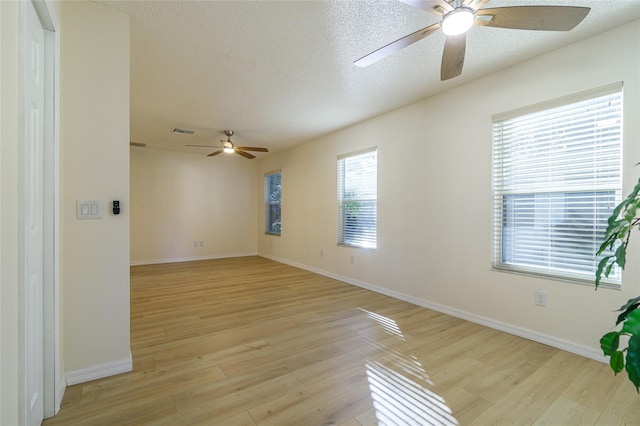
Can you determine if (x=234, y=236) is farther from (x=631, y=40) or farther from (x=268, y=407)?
(x=631, y=40)

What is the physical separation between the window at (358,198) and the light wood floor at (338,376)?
1.35 m

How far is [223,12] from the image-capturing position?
6.38 feet

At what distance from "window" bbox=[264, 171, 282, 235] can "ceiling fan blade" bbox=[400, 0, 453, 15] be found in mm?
5188

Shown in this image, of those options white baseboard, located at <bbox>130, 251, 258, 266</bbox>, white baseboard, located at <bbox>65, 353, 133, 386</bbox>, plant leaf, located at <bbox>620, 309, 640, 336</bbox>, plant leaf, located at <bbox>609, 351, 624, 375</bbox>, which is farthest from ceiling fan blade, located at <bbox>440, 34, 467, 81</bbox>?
white baseboard, located at <bbox>130, 251, 258, 266</bbox>

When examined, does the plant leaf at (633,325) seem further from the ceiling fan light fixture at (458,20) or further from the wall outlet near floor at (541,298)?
the wall outlet near floor at (541,298)

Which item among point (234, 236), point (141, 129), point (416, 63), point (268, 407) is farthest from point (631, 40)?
point (234, 236)

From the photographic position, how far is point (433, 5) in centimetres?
150

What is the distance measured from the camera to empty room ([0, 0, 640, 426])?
1501 mm

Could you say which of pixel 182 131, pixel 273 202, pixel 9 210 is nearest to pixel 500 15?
pixel 9 210

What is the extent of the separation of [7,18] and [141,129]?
421 cm

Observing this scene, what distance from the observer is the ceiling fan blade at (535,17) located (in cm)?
146

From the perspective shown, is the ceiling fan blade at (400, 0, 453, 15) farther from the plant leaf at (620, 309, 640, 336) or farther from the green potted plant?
the plant leaf at (620, 309, 640, 336)

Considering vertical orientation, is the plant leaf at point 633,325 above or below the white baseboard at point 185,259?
above

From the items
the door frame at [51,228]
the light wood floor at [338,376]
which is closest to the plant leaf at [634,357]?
the light wood floor at [338,376]
